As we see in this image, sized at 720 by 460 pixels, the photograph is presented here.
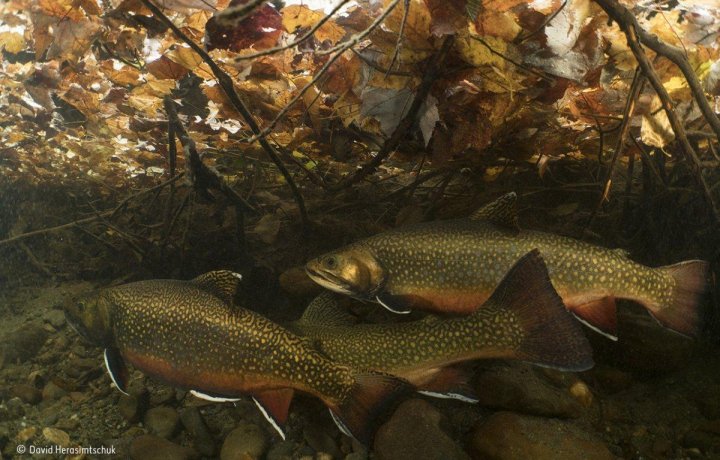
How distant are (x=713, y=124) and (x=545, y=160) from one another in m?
1.11

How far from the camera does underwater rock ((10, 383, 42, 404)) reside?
3185mm

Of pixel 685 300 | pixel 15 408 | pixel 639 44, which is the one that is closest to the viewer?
pixel 639 44

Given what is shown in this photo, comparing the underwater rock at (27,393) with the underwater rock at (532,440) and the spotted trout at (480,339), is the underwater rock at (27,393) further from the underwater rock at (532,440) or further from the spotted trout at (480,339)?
the underwater rock at (532,440)

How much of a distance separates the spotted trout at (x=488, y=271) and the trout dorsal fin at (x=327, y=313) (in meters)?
0.30

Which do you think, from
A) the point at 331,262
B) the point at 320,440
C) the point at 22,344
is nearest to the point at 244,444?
the point at 320,440

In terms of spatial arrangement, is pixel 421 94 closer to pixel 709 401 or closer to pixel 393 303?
pixel 393 303

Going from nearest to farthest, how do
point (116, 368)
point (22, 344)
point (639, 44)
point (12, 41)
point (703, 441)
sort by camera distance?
point (639, 44) → point (703, 441) → point (116, 368) → point (12, 41) → point (22, 344)

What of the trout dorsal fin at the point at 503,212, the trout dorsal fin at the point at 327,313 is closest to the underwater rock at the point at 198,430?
the trout dorsal fin at the point at 327,313

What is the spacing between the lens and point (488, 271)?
95.7 inches

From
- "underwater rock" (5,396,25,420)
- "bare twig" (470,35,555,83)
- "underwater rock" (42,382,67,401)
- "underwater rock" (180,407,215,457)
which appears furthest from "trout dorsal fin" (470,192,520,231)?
"underwater rock" (5,396,25,420)

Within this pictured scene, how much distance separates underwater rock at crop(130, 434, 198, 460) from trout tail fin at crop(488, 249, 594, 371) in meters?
2.07

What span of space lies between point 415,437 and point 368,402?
302mm

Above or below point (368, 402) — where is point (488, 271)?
above

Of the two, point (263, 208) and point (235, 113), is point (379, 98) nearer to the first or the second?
point (235, 113)
